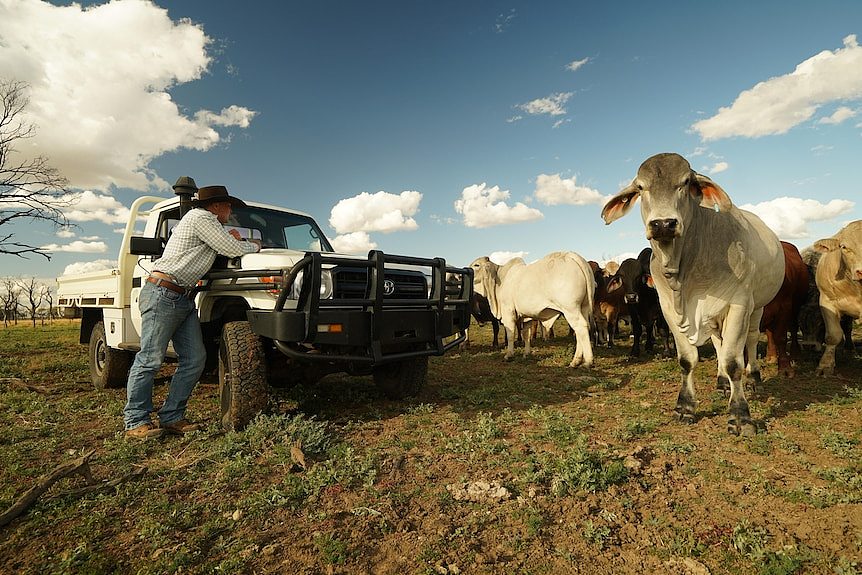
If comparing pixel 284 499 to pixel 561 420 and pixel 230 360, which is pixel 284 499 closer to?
pixel 230 360

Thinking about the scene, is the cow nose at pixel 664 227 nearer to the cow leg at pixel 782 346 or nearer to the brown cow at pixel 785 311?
the brown cow at pixel 785 311

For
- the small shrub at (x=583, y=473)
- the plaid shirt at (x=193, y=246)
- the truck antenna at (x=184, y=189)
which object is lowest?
the small shrub at (x=583, y=473)

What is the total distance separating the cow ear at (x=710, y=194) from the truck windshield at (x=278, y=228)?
4315 mm

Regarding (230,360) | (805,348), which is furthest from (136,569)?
(805,348)

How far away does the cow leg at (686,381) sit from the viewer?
4551mm

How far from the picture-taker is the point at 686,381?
4.69m

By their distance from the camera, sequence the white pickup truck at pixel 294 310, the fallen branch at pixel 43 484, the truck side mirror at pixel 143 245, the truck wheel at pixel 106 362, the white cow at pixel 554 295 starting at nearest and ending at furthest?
the fallen branch at pixel 43 484 < the white pickup truck at pixel 294 310 < the truck side mirror at pixel 143 245 < the truck wheel at pixel 106 362 < the white cow at pixel 554 295

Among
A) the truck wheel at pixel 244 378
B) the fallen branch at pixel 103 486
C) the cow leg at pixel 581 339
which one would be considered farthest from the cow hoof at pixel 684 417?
the fallen branch at pixel 103 486

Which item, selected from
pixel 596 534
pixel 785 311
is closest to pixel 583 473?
pixel 596 534

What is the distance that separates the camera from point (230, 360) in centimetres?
392

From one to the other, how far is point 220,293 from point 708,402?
5551 millimetres

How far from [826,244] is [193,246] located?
8.27 m

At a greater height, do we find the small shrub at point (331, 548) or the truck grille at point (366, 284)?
the truck grille at point (366, 284)

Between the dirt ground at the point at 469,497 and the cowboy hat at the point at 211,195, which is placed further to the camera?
the cowboy hat at the point at 211,195
